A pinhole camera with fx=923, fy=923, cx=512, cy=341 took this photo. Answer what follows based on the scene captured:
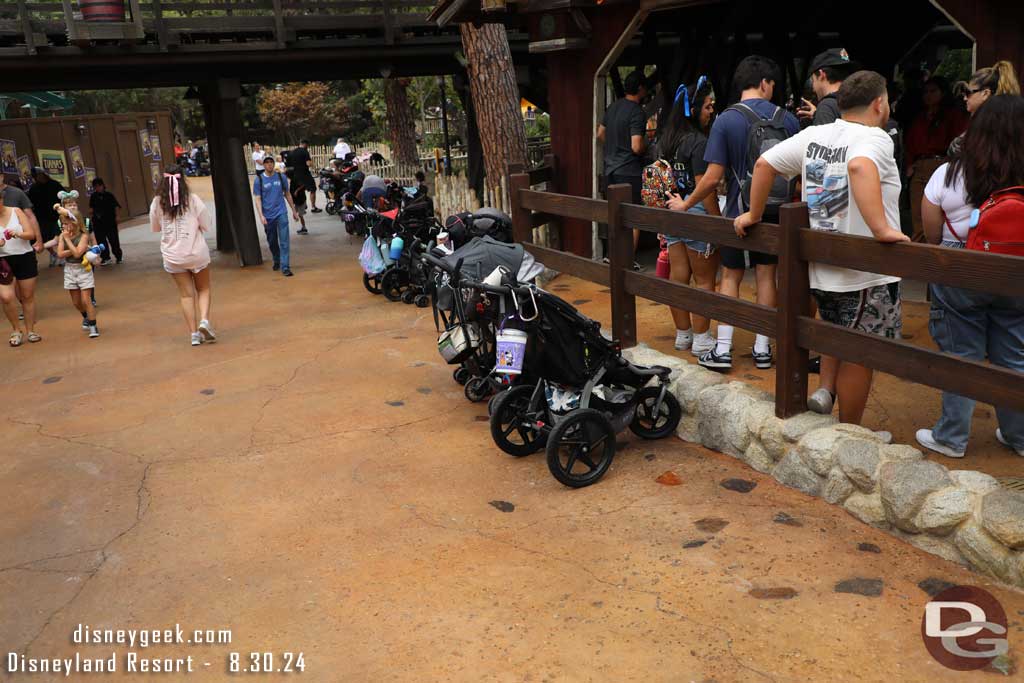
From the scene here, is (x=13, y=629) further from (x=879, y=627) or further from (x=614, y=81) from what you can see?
(x=614, y=81)

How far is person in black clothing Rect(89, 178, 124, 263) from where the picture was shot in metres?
15.2

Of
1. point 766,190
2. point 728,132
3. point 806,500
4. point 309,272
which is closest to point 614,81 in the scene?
point 309,272

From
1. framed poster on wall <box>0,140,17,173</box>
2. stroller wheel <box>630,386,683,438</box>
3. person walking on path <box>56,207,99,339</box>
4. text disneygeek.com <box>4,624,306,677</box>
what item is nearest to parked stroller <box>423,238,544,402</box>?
stroller wheel <box>630,386,683,438</box>

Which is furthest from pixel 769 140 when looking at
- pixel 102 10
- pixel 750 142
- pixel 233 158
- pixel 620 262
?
pixel 233 158

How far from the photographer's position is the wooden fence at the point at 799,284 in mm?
3930

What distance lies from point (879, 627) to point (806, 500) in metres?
1.15

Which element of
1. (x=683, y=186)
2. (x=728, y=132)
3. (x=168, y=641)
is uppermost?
(x=728, y=132)

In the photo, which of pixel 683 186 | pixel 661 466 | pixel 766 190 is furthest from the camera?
pixel 683 186

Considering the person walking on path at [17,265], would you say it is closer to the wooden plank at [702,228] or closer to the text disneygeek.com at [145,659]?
the text disneygeek.com at [145,659]

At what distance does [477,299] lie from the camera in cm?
555

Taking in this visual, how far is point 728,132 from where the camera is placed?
583cm

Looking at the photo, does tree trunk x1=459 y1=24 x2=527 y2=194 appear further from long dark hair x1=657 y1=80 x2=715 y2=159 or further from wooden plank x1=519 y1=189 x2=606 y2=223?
long dark hair x1=657 y1=80 x2=715 y2=159

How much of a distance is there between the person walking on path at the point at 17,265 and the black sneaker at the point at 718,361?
7392 millimetres
